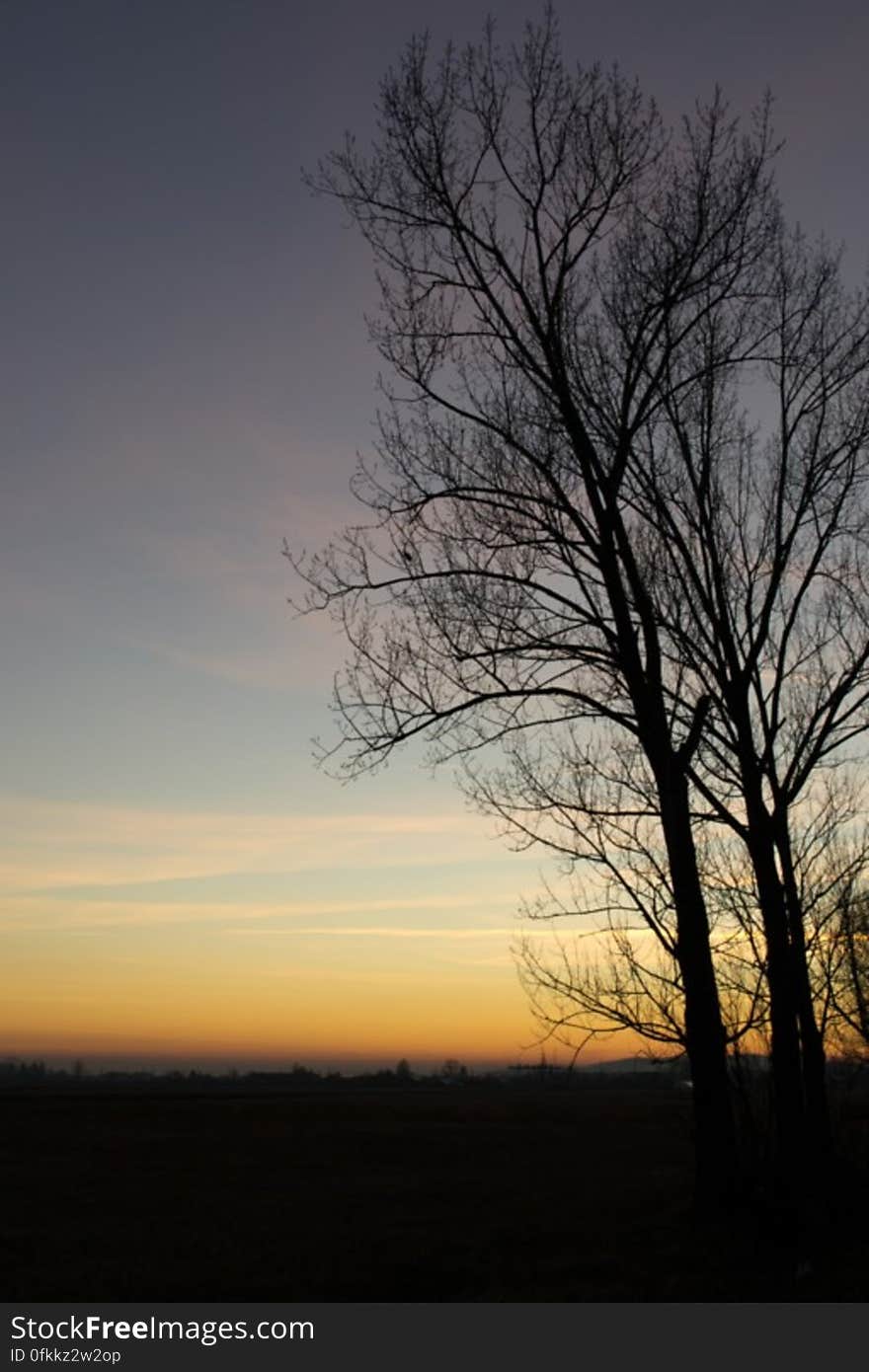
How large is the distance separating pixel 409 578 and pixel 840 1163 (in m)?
7.94

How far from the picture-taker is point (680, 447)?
1399 cm

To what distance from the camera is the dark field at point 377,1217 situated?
1044 cm

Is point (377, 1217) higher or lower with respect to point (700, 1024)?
lower

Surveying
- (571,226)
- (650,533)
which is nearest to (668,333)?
(571,226)

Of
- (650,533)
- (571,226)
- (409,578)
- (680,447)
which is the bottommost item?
(409,578)

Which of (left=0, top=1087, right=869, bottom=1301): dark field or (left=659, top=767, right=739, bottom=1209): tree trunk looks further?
(left=659, top=767, right=739, bottom=1209): tree trunk

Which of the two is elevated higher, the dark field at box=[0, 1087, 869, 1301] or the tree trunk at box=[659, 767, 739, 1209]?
the tree trunk at box=[659, 767, 739, 1209]

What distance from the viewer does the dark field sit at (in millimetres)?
10438

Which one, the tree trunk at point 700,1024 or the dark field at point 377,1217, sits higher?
the tree trunk at point 700,1024

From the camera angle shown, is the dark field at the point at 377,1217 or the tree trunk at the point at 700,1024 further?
the tree trunk at the point at 700,1024

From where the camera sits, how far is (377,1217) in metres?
18.1

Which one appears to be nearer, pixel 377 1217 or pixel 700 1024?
pixel 700 1024
